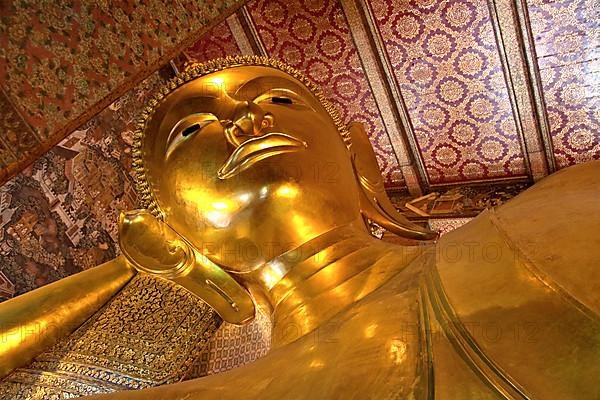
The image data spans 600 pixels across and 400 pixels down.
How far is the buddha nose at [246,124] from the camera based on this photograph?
78.7 inches

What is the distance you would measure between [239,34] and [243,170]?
2540mm

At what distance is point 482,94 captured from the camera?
159 inches

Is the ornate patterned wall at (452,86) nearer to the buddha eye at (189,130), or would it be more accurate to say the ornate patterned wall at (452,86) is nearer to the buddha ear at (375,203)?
the buddha ear at (375,203)

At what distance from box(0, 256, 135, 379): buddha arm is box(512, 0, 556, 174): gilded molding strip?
2.66 m

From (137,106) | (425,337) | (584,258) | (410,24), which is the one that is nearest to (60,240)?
(137,106)

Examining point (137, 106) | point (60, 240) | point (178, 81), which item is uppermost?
point (178, 81)

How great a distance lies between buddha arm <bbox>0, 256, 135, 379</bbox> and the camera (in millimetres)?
2078

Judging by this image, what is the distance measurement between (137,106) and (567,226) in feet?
10.7

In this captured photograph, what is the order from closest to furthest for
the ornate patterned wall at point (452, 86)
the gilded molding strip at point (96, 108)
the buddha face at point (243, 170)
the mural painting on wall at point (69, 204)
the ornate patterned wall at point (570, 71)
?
the gilded molding strip at point (96, 108) < the buddha face at point (243, 170) < the mural painting on wall at point (69, 204) < the ornate patterned wall at point (570, 71) < the ornate patterned wall at point (452, 86)

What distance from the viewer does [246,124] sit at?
2000 millimetres

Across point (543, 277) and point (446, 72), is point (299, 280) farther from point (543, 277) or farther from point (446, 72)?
point (446, 72)

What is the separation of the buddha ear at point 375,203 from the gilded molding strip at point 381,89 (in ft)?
6.05

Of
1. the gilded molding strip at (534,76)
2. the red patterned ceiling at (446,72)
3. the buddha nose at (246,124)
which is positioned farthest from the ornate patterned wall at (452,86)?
the buddha nose at (246,124)

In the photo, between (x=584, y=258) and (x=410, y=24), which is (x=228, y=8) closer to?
(x=584, y=258)
